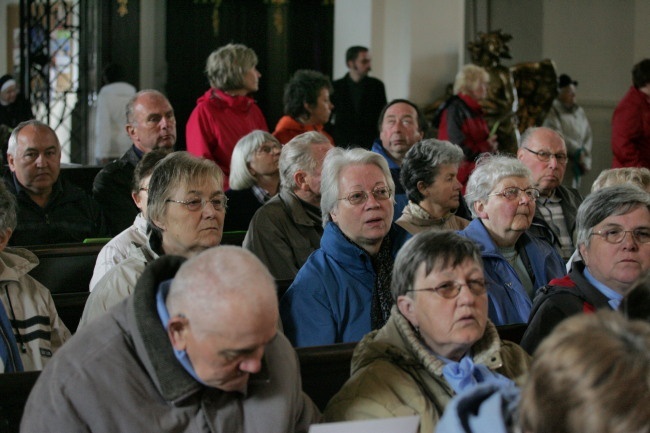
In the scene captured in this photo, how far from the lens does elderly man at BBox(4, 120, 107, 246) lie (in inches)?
196

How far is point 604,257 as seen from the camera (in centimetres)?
343

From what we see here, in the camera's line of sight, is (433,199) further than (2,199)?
Yes

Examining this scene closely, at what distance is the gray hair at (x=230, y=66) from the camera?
6.40 meters

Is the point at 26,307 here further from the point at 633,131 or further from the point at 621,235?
the point at 633,131

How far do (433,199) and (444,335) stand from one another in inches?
81.0

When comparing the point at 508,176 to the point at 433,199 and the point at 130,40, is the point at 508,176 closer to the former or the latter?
the point at 433,199

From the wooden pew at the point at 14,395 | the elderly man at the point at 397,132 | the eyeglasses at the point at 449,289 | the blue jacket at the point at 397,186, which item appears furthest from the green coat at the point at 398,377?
the elderly man at the point at 397,132

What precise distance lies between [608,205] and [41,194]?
2.80 metres

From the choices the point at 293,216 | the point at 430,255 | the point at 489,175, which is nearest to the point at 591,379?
the point at 430,255

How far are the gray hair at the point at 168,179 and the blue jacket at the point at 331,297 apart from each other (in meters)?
0.48

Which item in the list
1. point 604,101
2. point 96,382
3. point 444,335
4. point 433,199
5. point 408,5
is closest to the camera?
point 96,382

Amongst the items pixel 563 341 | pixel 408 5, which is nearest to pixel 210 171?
pixel 563 341

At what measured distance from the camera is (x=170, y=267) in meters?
2.41

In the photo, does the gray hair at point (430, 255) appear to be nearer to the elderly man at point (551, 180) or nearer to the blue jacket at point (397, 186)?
the blue jacket at point (397, 186)
